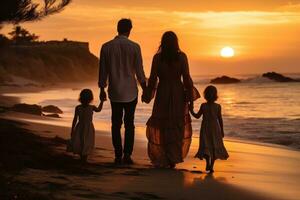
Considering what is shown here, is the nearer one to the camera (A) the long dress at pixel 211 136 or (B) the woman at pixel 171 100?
(A) the long dress at pixel 211 136

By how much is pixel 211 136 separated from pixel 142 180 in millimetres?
1462

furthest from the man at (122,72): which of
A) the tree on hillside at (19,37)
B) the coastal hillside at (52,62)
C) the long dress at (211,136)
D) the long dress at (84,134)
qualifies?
the coastal hillside at (52,62)

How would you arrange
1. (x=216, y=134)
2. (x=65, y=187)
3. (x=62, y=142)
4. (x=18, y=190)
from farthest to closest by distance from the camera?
(x=62, y=142), (x=216, y=134), (x=65, y=187), (x=18, y=190)

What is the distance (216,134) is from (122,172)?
4.55 feet

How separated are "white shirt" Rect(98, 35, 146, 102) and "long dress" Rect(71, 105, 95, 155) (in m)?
0.41

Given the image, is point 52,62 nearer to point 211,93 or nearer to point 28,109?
point 28,109

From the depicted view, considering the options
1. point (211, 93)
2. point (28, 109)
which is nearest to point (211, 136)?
point (211, 93)

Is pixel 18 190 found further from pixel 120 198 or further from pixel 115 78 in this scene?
pixel 115 78

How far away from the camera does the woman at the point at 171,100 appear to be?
7.59 meters

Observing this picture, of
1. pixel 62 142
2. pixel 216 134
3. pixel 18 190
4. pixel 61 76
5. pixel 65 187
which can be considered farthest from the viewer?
pixel 61 76

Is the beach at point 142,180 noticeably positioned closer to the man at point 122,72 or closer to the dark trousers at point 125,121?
the dark trousers at point 125,121

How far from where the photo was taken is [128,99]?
25.1 ft

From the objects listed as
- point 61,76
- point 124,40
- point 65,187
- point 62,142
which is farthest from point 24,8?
point 61,76

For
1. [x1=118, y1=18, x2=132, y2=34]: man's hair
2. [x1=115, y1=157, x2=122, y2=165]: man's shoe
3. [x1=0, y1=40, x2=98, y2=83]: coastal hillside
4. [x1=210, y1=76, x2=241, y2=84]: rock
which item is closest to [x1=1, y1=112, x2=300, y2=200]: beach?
[x1=115, y1=157, x2=122, y2=165]: man's shoe
